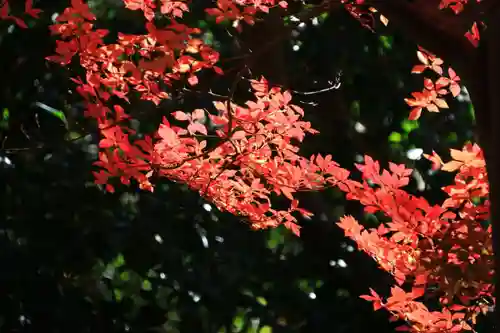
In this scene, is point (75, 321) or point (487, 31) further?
point (75, 321)

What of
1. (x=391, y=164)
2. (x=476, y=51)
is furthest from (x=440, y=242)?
(x=476, y=51)

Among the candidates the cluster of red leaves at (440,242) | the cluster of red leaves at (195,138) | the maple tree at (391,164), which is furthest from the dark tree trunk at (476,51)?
the cluster of red leaves at (195,138)

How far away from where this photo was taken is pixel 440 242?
2.49 m

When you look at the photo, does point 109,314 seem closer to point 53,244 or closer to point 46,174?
point 53,244

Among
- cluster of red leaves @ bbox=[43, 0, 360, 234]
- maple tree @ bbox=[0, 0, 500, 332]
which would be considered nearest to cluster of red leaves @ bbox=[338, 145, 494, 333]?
maple tree @ bbox=[0, 0, 500, 332]

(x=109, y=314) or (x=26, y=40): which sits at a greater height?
(x=26, y=40)

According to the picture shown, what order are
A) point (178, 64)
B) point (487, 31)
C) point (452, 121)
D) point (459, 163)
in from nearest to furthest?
point (487, 31)
point (459, 163)
point (178, 64)
point (452, 121)

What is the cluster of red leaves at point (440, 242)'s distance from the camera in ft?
7.64

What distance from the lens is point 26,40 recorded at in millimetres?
4461

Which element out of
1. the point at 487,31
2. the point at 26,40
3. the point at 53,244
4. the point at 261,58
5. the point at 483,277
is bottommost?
the point at 53,244

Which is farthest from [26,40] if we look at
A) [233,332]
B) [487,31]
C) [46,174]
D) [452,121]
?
[487,31]

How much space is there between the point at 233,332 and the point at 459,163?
2239 mm

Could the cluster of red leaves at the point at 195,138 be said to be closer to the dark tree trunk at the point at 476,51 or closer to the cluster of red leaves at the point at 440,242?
the cluster of red leaves at the point at 440,242

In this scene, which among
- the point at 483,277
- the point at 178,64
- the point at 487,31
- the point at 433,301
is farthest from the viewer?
the point at 433,301
